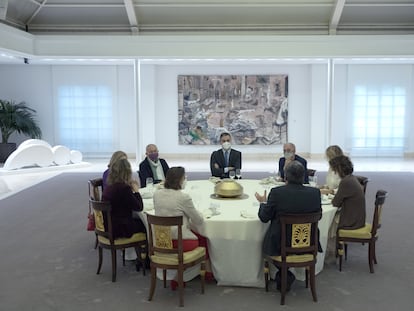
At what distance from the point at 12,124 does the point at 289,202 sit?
13.2m

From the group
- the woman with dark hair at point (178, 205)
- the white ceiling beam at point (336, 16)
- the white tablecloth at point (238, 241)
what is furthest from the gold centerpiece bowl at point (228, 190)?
the white ceiling beam at point (336, 16)

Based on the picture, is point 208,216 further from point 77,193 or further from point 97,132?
point 97,132

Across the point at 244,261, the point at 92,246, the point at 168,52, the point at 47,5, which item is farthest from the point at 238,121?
the point at 244,261

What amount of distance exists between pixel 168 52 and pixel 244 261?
906cm

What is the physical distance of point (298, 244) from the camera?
402 cm

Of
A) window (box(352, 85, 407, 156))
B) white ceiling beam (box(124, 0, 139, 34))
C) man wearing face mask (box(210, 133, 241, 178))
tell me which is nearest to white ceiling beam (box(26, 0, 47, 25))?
white ceiling beam (box(124, 0, 139, 34))

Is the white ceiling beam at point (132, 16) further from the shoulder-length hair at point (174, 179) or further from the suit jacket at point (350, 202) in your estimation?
the suit jacket at point (350, 202)

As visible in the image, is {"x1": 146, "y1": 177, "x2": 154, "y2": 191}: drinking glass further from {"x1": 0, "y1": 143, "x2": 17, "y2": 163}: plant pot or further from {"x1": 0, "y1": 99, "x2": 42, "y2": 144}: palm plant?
{"x1": 0, "y1": 143, "x2": 17, "y2": 163}: plant pot

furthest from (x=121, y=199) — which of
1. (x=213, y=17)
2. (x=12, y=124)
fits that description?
(x=12, y=124)

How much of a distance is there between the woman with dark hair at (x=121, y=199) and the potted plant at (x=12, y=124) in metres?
11.6

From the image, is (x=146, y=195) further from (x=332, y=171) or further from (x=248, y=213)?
(x=332, y=171)

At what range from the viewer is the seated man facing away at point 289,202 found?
13.1ft

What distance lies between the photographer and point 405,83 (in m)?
16.3

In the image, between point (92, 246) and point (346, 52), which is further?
point (346, 52)
